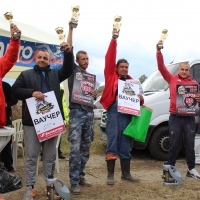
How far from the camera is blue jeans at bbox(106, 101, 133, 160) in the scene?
450cm

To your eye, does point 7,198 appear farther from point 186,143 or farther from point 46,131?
point 186,143

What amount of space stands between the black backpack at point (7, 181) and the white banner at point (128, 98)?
69.8 inches

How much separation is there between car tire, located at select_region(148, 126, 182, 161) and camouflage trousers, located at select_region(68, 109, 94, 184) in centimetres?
249

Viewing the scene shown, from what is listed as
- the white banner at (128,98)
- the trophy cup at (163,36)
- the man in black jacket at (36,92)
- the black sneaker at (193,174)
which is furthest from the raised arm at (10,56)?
the black sneaker at (193,174)

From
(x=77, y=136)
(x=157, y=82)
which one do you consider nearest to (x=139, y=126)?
(x=77, y=136)

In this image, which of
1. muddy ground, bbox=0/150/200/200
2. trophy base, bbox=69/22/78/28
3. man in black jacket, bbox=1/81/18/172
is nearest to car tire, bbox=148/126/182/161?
muddy ground, bbox=0/150/200/200

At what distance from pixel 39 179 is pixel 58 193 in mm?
1585

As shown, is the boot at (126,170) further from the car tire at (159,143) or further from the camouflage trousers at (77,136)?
the car tire at (159,143)

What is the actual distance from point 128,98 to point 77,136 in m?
1.04

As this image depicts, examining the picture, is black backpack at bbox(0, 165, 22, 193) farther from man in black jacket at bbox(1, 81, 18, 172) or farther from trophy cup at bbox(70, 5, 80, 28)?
trophy cup at bbox(70, 5, 80, 28)

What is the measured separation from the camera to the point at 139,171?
562 cm

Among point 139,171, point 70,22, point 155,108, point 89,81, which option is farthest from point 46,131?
point 155,108

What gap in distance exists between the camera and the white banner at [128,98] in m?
4.48

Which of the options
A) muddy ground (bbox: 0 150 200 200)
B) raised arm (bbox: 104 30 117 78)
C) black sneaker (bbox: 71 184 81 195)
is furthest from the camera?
raised arm (bbox: 104 30 117 78)
